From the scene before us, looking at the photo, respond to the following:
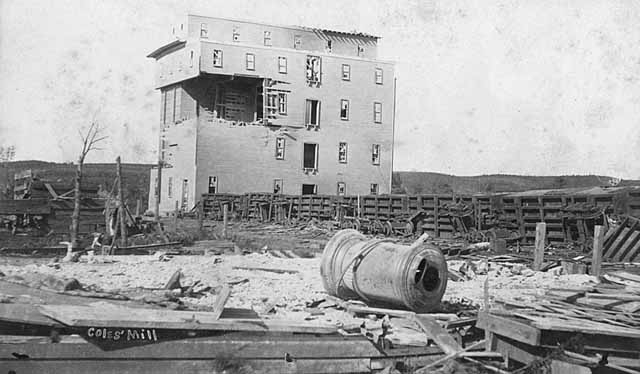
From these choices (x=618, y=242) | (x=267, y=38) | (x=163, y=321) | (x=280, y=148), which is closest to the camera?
(x=163, y=321)

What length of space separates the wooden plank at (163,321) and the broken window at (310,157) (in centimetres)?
4610

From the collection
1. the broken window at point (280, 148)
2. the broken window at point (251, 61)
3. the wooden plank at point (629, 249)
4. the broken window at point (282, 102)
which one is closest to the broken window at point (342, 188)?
the broken window at point (280, 148)

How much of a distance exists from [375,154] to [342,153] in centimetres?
315

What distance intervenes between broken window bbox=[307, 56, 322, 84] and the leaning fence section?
50.3ft

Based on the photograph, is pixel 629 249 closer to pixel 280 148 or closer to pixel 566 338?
pixel 566 338

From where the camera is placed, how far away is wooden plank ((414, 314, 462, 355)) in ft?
29.6

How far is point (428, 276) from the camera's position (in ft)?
38.4

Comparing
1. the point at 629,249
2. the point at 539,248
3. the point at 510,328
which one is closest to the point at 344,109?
the point at 629,249

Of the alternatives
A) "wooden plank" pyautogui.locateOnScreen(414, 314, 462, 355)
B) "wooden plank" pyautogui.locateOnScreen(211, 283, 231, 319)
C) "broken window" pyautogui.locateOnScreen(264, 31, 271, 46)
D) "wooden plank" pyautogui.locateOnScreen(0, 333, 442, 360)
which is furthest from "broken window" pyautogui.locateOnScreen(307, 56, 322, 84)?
"wooden plank" pyautogui.locateOnScreen(0, 333, 442, 360)

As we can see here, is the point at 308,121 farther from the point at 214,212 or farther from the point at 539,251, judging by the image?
the point at 539,251

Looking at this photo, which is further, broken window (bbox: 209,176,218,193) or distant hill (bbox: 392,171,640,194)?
distant hill (bbox: 392,171,640,194)

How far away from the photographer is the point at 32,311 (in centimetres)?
830

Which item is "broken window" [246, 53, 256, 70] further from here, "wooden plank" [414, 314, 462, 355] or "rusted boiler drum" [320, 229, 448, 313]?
"wooden plank" [414, 314, 462, 355]

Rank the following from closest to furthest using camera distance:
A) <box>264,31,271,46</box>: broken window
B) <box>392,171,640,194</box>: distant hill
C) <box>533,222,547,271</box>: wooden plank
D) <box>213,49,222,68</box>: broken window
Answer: <box>533,222,547,271</box>: wooden plank < <box>213,49,222,68</box>: broken window < <box>264,31,271,46</box>: broken window < <box>392,171,640,194</box>: distant hill
